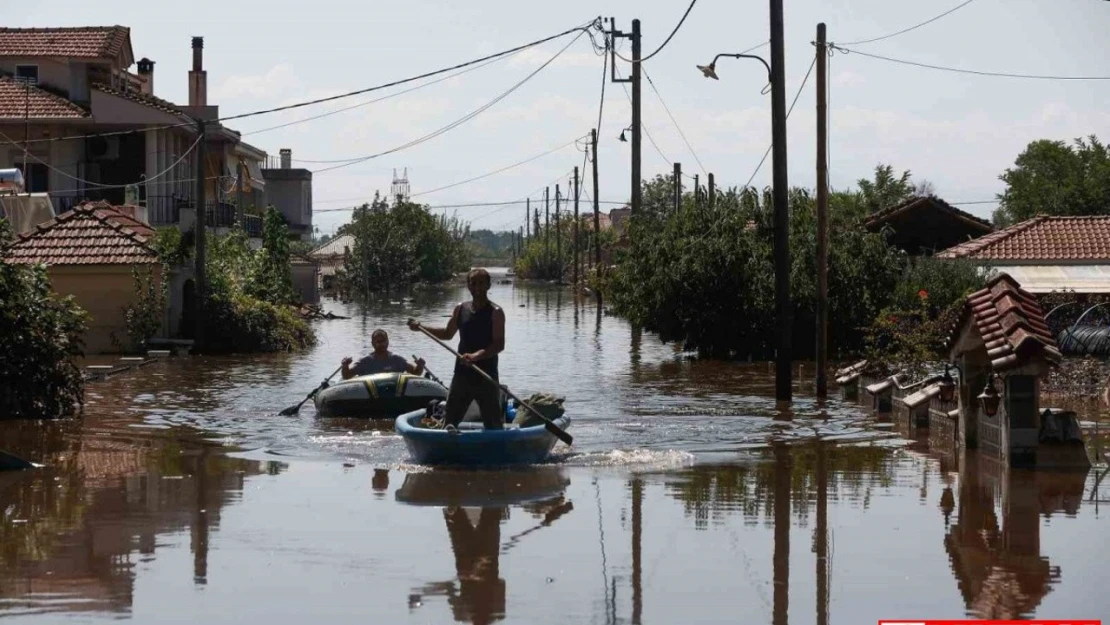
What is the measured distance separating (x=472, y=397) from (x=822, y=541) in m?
5.43

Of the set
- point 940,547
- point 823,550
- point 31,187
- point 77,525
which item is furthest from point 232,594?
point 31,187

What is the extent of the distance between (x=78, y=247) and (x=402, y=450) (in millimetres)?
19085

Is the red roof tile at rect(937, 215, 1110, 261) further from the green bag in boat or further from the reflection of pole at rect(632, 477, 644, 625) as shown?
the reflection of pole at rect(632, 477, 644, 625)

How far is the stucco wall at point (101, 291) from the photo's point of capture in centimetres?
3534

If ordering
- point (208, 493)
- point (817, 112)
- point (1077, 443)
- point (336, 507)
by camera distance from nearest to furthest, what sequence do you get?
point (336, 507)
point (208, 493)
point (1077, 443)
point (817, 112)

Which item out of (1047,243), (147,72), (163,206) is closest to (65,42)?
(163,206)

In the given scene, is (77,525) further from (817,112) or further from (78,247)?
(78,247)

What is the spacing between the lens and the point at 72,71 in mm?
51188

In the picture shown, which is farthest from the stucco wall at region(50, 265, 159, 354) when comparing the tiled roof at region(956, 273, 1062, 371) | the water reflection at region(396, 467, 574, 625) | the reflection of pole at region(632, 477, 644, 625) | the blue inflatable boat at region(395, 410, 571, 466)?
the tiled roof at region(956, 273, 1062, 371)

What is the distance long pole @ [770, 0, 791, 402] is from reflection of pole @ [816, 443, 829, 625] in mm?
5619

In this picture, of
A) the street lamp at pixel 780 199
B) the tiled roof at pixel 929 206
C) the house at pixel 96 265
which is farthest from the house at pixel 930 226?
the street lamp at pixel 780 199

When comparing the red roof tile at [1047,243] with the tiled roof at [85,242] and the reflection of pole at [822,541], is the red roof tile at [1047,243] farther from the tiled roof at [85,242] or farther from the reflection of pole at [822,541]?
the reflection of pole at [822,541]

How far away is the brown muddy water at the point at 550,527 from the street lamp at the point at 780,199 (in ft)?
3.85

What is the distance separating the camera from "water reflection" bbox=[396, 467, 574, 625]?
34.3 feet
